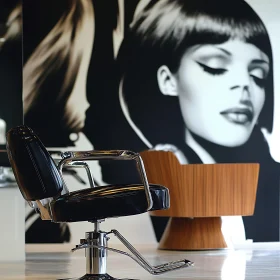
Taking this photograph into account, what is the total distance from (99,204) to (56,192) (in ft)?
0.63

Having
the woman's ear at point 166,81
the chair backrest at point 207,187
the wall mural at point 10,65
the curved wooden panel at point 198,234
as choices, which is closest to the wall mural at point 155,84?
the woman's ear at point 166,81

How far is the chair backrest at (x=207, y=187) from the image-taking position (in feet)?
17.4

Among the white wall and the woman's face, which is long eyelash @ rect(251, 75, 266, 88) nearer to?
the woman's face

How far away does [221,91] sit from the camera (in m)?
6.24

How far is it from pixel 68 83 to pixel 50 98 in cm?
21

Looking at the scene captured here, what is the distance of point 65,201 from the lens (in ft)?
9.78

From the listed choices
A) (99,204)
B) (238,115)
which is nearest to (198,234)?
(238,115)

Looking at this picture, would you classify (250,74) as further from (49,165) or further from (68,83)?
(49,165)

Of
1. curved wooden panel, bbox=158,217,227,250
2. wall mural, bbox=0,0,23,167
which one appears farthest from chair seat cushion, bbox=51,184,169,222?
curved wooden panel, bbox=158,217,227,250

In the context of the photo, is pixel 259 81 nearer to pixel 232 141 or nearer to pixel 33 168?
pixel 232 141

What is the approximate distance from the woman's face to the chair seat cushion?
127 inches

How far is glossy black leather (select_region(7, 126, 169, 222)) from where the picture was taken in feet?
9.70

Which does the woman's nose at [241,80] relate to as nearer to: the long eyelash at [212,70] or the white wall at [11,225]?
the long eyelash at [212,70]

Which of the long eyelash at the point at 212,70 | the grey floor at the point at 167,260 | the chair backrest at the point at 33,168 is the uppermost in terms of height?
the long eyelash at the point at 212,70
